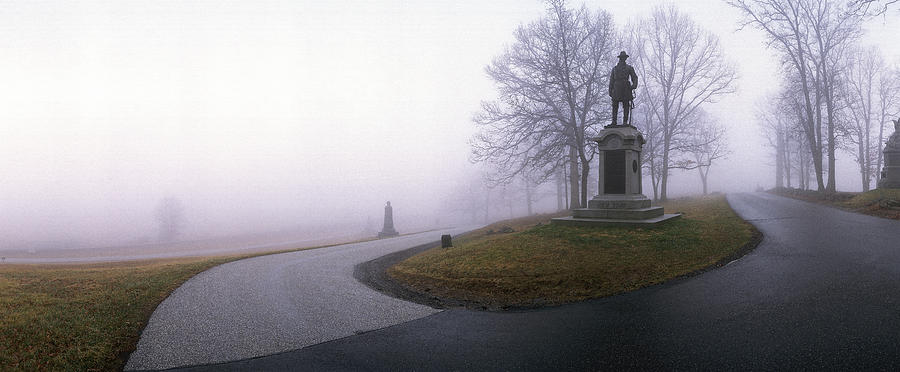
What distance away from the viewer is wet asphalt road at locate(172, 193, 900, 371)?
132 inches

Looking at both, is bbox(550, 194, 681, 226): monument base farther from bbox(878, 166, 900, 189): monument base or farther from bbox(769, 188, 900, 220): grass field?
bbox(878, 166, 900, 189): monument base

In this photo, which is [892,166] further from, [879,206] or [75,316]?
[75,316]

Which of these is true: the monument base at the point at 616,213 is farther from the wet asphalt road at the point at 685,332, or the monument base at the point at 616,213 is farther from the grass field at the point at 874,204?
the grass field at the point at 874,204

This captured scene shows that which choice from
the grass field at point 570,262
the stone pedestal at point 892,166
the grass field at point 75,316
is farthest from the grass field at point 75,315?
the stone pedestal at point 892,166

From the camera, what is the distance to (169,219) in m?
48.2

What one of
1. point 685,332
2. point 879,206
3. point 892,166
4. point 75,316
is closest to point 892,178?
point 892,166

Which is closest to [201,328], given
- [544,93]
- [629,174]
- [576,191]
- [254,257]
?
[254,257]

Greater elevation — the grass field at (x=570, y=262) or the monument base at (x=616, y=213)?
the monument base at (x=616, y=213)

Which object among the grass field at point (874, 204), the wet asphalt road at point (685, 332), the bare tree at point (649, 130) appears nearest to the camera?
the wet asphalt road at point (685, 332)

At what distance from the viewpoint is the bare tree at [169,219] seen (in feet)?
156

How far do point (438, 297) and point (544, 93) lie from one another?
1495cm

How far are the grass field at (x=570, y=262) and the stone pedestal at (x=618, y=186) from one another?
0.97 meters

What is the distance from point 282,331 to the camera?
495cm

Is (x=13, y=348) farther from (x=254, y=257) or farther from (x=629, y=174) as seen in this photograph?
(x=629, y=174)
